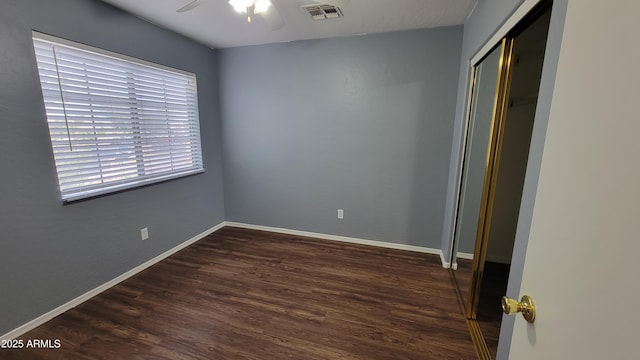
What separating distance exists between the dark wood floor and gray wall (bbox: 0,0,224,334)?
22cm

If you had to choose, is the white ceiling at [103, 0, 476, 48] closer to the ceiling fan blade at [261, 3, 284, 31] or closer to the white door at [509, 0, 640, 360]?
the ceiling fan blade at [261, 3, 284, 31]

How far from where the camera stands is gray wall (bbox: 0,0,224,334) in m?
1.68

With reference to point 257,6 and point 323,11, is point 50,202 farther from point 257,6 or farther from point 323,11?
point 323,11

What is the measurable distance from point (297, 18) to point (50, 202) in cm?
253

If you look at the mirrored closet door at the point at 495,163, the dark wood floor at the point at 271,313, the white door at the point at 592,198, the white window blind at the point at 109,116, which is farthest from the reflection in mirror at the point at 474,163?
the white window blind at the point at 109,116

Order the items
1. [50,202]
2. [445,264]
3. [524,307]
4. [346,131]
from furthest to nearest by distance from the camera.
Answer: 1. [346,131]
2. [445,264]
3. [50,202]
4. [524,307]

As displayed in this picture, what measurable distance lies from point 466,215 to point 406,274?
85 cm

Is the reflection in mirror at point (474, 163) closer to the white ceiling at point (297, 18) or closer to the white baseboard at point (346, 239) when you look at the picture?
the white baseboard at point (346, 239)

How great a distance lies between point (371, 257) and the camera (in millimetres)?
2918

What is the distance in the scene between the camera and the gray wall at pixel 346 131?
276 centimetres

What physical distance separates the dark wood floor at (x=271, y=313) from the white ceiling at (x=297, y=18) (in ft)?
8.05

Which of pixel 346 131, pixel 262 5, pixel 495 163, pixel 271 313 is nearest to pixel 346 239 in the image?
pixel 346 131

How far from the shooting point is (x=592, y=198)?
1.62ft

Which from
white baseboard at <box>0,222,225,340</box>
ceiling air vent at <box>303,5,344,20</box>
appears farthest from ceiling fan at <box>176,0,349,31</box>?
white baseboard at <box>0,222,225,340</box>
